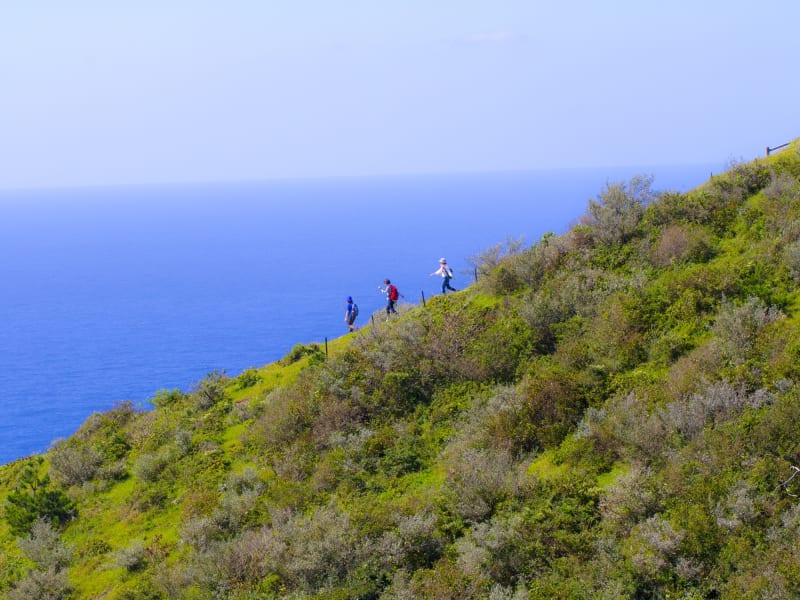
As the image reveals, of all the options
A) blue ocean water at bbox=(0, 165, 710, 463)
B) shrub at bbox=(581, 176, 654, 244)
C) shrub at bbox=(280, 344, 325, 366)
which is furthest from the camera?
blue ocean water at bbox=(0, 165, 710, 463)

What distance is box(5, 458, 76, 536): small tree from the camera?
23.8 metres

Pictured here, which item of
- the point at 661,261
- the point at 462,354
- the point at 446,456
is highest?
the point at 661,261

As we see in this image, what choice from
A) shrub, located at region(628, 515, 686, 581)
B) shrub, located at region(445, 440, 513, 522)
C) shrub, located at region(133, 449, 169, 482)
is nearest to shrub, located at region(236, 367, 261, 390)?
shrub, located at region(133, 449, 169, 482)

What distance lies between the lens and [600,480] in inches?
639

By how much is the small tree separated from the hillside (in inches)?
3.4

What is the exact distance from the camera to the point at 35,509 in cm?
2402

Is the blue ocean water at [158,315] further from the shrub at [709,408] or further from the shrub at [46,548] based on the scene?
the shrub at [709,408]

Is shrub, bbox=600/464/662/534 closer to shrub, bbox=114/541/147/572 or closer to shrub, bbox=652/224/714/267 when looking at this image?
shrub, bbox=652/224/714/267

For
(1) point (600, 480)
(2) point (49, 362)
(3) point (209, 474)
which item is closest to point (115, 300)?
(2) point (49, 362)

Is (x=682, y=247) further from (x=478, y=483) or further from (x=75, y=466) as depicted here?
(x=75, y=466)

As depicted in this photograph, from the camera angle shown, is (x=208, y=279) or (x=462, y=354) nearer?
(x=462, y=354)

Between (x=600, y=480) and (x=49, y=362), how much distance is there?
99.4m

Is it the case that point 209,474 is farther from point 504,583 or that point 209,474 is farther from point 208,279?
point 208,279

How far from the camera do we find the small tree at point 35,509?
936 inches
